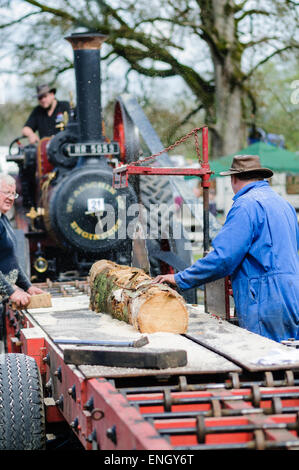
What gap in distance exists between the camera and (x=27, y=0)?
17219mm

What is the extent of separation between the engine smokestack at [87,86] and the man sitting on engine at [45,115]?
1412 mm

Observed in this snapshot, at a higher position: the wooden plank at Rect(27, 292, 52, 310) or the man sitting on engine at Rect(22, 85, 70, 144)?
the man sitting on engine at Rect(22, 85, 70, 144)

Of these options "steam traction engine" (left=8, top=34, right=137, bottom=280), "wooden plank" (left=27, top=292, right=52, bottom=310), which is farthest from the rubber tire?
"steam traction engine" (left=8, top=34, right=137, bottom=280)

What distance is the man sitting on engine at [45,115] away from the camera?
9461 millimetres

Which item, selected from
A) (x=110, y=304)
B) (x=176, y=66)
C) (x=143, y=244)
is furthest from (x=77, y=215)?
(x=176, y=66)

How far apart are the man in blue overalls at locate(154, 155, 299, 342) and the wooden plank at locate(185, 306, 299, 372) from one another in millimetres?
205

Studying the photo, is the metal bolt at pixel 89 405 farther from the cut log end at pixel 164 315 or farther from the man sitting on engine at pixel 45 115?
the man sitting on engine at pixel 45 115

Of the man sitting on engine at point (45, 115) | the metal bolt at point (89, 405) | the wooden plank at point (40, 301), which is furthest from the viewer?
the man sitting on engine at point (45, 115)

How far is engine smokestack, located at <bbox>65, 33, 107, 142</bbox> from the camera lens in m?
8.04

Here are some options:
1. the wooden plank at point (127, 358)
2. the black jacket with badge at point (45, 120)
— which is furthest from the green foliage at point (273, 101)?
the wooden plank at point (127, 358)

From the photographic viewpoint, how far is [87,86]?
8.05 m

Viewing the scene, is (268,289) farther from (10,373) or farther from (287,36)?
(287,36)

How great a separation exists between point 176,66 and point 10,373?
10.6 meters

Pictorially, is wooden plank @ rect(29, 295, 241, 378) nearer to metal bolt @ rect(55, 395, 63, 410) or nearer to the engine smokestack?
metal bolt @ rect(55, 395, 63, 410)
